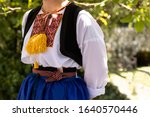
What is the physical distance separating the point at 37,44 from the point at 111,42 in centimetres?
700

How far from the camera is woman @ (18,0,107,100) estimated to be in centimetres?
256

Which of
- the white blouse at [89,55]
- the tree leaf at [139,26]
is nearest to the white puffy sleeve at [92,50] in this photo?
the white blouse at [89,55]

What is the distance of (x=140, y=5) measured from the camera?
3.68 metres

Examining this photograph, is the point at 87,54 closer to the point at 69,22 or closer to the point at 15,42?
the point at 69,22

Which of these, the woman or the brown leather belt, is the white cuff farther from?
the brown leather belt

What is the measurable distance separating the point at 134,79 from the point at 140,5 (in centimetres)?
364

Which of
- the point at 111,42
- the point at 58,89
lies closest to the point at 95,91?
the point at 58,89

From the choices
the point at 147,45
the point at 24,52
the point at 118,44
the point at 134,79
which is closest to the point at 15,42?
the point at 134,79

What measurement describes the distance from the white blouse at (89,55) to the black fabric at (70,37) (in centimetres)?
3

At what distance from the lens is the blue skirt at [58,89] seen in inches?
103

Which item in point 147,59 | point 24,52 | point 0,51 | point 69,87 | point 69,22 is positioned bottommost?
point 147,59

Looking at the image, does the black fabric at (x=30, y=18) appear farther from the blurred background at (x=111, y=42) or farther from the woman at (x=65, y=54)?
the blurred background at (x=111, y=42)

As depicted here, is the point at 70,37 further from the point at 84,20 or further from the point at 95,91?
the point at 95,91

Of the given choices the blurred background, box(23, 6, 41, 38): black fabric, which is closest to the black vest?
box(23, 6, 41, 38): black fabric
